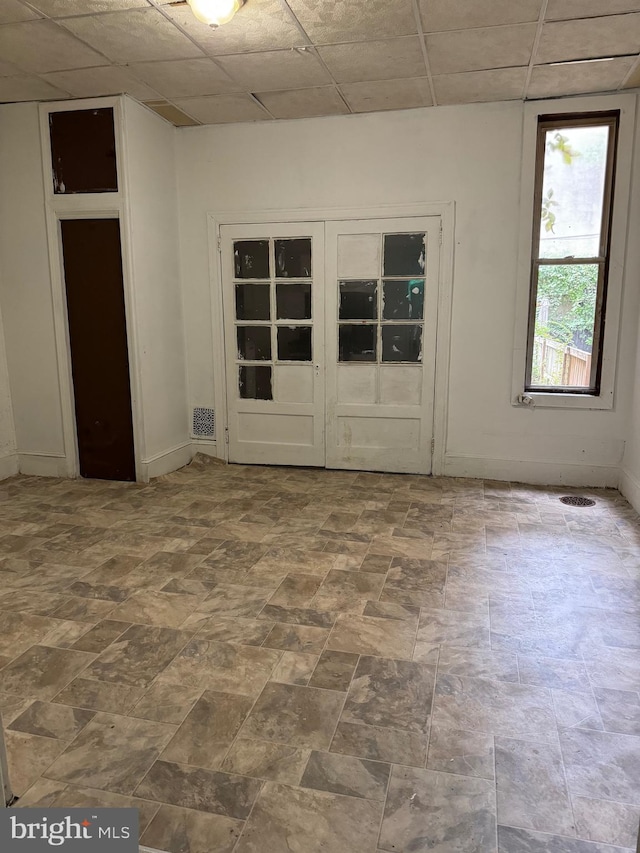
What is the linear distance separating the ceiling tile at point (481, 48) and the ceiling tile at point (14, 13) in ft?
7.28

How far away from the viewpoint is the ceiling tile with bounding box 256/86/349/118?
4.21 m

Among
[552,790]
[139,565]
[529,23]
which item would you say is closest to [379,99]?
[529,23]

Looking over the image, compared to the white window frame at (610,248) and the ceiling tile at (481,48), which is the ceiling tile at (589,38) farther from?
the white window frame at (610,248)

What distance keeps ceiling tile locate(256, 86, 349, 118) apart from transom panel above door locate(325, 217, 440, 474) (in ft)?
2.79

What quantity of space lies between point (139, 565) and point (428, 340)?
9.46ft

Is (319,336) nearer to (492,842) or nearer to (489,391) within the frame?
(489,391)

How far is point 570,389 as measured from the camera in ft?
15.1

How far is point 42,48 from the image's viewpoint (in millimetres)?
3521

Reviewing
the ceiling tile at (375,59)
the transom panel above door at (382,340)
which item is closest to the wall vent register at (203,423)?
the transom panel above door at (382,340)

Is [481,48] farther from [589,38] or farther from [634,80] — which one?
[634,80]

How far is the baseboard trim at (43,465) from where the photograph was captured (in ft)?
16.2

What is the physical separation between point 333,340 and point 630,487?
2579 millimetres

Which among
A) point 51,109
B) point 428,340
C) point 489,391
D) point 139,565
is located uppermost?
point 51,109

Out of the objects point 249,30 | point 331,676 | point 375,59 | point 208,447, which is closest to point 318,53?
point 375,59
